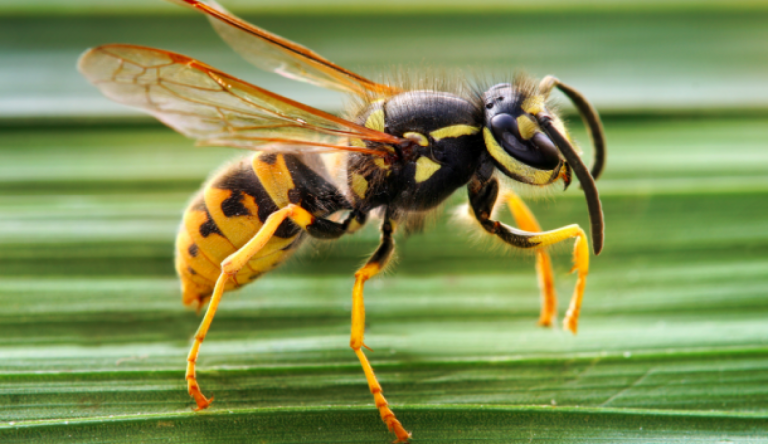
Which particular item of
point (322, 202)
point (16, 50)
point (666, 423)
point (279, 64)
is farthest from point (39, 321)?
point (666, 423)

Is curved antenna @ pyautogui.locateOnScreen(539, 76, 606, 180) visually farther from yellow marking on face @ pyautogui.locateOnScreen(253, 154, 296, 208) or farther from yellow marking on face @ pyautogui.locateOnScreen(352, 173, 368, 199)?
yellow marking on face @ pyautogui.locateOnScreen(253, 154, 296, 208)

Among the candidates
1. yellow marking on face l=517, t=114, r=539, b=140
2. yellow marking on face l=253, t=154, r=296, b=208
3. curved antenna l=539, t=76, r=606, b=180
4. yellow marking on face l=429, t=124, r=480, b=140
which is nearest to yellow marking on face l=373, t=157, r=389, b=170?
yellow marking on face l=429, t=124, r=480, b=140

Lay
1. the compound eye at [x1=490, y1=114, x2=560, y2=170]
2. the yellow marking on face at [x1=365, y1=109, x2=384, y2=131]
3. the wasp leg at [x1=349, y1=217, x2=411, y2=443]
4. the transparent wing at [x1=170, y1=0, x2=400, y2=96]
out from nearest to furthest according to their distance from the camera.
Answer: the wasp leg at [x1=349, y1=217, x2=411, y2=443]
the compound eye at [x1=490, y1=114, x2=560, y2=170]
the yellow marking on face at [x1=365, y1=109, x2=384, y2=131]
the transparent wing at [x1=170, y1=0, x2=400, y2=96]

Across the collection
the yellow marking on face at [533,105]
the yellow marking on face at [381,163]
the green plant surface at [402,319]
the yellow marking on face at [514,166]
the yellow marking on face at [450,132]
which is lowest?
the green plant surface at [402,319]

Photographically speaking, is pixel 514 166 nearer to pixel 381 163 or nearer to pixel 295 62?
pixel 381 163

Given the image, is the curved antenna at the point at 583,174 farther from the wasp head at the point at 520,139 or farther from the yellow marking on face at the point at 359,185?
the yellow marking on face at the point at 359,185

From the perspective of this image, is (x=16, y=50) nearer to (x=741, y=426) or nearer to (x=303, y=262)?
(x=303, y=262)

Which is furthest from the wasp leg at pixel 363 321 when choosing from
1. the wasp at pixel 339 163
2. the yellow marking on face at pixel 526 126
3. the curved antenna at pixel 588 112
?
the curved antenna at pixel 588 112

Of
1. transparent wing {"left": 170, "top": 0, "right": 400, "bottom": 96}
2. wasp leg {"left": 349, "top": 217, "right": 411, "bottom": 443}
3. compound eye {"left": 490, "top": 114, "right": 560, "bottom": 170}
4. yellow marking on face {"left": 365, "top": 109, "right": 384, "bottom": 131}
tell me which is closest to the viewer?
wasp leg {"left": 349, "top": 217, "right": 411, "bottom": 443}
